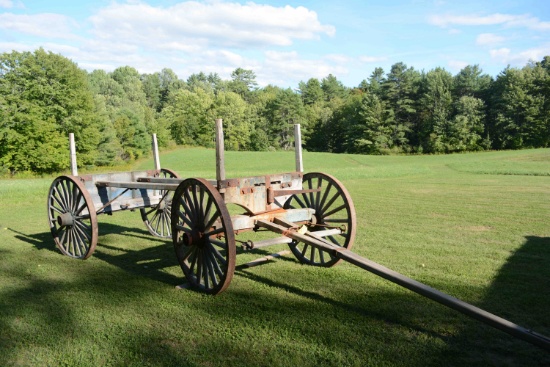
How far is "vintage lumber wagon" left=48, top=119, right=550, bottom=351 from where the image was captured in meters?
4.71

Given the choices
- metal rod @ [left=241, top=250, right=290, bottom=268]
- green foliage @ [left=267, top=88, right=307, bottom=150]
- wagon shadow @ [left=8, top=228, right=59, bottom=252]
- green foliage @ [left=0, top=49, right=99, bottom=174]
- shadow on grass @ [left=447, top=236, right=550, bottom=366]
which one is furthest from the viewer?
green foliage @ [left=267, top=88, right=307, bottom=150]

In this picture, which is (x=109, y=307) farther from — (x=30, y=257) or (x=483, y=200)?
(x=483, y=200)

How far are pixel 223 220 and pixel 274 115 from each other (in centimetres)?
7895

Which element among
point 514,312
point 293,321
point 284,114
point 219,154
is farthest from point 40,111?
point 514,312

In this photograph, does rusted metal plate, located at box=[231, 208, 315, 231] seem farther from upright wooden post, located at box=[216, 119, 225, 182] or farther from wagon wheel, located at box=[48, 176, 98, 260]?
wagon wheel, located at box=[48, 176, 98, 260]

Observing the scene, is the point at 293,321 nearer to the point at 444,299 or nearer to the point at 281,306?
the point at 281,306

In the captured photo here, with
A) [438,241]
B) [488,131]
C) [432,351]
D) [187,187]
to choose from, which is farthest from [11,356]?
[488,131]

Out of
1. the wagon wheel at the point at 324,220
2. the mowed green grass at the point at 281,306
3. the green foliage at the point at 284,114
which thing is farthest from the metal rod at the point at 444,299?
the green foliage at the point at 284,114

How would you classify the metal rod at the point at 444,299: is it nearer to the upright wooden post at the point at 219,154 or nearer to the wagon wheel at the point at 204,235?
the wagon wheel at the point at 204,235

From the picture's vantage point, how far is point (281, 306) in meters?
4.82

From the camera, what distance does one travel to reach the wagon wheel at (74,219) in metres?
6.87

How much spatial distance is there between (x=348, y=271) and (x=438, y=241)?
2784 millimetres

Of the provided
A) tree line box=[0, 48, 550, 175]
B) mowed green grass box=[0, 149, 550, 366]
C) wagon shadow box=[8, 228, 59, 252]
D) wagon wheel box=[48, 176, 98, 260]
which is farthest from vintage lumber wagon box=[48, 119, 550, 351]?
tree line box=[0, 48, 550, 175]

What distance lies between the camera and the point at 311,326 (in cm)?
427
